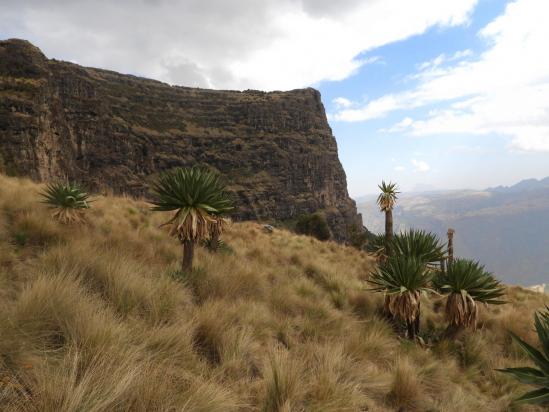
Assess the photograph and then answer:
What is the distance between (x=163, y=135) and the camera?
119438 mm

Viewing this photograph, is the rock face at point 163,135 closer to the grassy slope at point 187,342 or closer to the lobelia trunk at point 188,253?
the lobelia trunk at point 188,253

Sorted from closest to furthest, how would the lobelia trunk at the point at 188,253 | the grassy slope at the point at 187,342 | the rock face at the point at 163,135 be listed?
the grassy slope at the point at 187,342 → the lobelia trunk at the point at 188,253 → the rock face at the point at 163,135

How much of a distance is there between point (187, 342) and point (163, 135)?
125m

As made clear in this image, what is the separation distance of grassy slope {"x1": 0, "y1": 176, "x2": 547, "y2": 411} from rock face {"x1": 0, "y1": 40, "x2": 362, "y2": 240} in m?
46.7

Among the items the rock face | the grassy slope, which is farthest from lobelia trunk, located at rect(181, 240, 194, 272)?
Result: the rock face

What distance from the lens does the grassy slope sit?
2992mm

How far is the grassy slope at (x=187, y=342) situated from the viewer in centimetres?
299

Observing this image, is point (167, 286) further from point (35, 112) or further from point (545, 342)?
point (35, 112)

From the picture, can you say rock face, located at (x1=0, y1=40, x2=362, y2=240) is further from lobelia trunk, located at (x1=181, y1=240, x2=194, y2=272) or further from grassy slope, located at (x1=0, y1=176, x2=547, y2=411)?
grassy slope, located at (x1=0, y1=176, x2=547, y2=411)

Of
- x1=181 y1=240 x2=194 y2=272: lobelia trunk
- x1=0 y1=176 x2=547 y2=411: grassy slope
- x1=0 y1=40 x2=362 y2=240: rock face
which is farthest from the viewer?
x1=0 y1=40 x2=362 y2=240: rock face

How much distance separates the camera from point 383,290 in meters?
9.14

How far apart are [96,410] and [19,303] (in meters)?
2.12

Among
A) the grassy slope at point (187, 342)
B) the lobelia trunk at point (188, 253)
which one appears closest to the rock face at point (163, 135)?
the lobelia trunk at point (188, 253)

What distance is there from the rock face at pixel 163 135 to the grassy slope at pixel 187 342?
1840 inches
